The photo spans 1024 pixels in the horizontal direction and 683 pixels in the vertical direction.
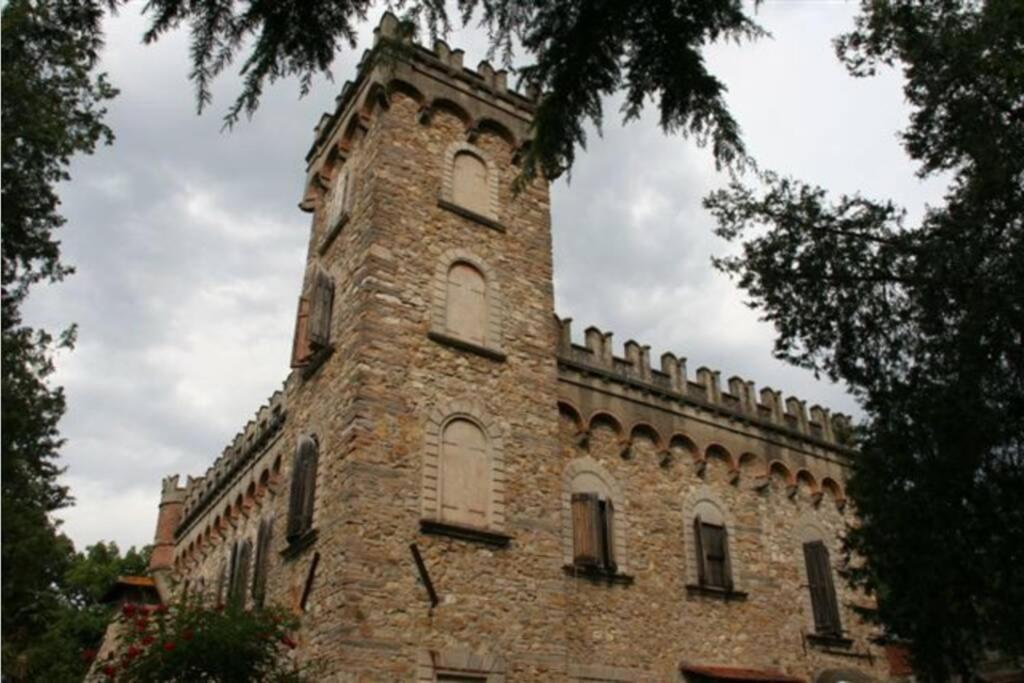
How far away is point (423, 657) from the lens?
11.7 meters

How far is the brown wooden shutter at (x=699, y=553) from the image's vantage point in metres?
16.1

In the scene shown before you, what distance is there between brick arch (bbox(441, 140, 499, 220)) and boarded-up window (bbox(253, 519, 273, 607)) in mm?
7474

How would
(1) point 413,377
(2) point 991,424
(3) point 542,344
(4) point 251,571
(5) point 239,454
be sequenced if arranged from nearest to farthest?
(2) point 991,424 < (1) point 413,377 < (3) point 542,344 < (4) point 251,571 < (5) point 239,454

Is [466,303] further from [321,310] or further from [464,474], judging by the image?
[464,474]

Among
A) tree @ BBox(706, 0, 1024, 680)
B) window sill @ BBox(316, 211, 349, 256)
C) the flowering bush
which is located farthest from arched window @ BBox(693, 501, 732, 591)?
window sill @ BBox(316, 211, 349, 256)

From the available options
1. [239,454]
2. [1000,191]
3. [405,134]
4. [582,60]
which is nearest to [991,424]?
[1000,191]

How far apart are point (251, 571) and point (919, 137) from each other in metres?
14.9

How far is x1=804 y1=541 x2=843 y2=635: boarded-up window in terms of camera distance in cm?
1752

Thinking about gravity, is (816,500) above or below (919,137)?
below

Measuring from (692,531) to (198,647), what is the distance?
9.31 m

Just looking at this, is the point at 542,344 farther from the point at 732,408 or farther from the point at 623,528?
the point at 732,408

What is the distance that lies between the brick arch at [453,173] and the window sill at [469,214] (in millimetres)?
124

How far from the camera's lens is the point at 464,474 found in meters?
13.4

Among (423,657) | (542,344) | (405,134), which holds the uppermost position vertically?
(405,134)
